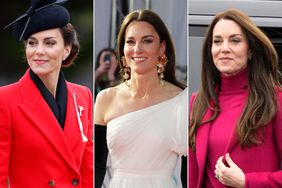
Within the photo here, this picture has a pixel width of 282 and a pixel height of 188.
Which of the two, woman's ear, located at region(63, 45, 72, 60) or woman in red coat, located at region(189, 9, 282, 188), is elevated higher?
woman's ear, located at region(63, 45, 72, 60)

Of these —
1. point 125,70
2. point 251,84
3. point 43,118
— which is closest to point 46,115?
point 43,118

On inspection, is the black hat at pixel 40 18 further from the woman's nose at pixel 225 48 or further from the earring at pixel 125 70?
the woman's nose at pixel 225 48

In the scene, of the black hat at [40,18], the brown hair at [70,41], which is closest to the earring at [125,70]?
the brown hair at [70,41]

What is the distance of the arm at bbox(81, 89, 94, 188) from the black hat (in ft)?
1.33

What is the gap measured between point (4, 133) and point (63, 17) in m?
0.67

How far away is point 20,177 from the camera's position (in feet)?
10.3

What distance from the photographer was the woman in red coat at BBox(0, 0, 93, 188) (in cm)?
312

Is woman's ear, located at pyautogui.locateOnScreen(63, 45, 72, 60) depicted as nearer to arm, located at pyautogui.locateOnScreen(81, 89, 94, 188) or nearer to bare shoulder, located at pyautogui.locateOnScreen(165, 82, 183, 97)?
arm, located at pyautogui.locateOnScreen(81, 89, 94, 188)

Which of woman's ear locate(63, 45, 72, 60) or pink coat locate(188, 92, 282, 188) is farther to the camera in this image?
woman's ear locate(63, 45, 72, 60)

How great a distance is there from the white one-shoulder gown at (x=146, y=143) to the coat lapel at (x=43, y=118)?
0.78 feet

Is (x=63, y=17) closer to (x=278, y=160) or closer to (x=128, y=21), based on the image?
(x=128, y=21)

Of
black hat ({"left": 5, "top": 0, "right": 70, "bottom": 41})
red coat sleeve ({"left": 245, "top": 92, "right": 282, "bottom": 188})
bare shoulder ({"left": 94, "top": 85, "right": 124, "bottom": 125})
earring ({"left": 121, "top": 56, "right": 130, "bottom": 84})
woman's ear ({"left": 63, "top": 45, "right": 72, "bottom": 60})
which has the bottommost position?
red coat sleeve ({"left": 245, "top": 92, "right": 282, "bottom": 188})

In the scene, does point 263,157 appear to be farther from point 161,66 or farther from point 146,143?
point 161,66

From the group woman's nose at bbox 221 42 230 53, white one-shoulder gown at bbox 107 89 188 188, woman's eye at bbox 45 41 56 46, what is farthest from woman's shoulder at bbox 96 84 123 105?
woman's nose at bbox 221 42 230 53
